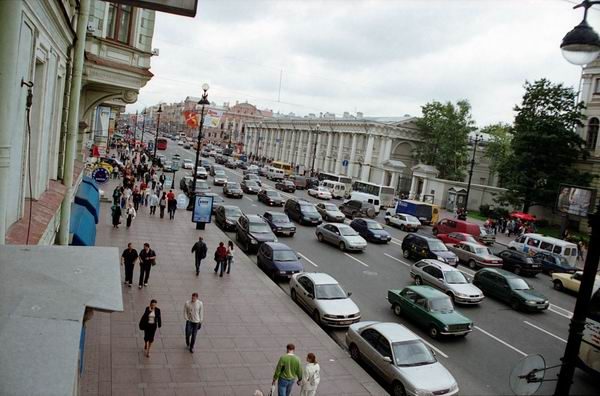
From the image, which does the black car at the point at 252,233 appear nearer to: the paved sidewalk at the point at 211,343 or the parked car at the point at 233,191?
the paved sidewalk at the point at 211,343

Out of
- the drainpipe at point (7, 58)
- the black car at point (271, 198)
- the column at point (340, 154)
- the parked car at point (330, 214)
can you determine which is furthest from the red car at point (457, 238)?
the column at point (340, 154)

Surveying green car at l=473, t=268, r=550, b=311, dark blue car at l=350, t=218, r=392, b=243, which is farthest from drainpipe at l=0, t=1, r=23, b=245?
dark blue car at l=350, t=218, r=392, b=243

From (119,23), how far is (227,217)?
14638mm

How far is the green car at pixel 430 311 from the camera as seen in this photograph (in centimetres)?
1501

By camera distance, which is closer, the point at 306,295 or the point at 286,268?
the point at 306,295

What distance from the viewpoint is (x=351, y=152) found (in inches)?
3086

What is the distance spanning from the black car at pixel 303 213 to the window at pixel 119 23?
19.4 metres

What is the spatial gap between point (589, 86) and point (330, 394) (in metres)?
54.3

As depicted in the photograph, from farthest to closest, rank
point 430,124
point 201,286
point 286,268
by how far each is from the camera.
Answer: point 430,124 → point 286,268 → point 201,286

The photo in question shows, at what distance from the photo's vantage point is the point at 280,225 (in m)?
29.2

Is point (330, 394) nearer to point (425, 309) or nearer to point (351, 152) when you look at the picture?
point (425, 309)

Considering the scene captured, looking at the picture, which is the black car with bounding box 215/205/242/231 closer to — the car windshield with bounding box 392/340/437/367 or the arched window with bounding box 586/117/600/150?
the car windshield with bounding box 392/340/437/367

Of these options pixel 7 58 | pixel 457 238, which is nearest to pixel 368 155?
pixel 457 238

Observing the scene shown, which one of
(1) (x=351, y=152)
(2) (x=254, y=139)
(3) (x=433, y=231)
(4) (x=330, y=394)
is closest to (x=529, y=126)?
(3) (x=433, y=231)
